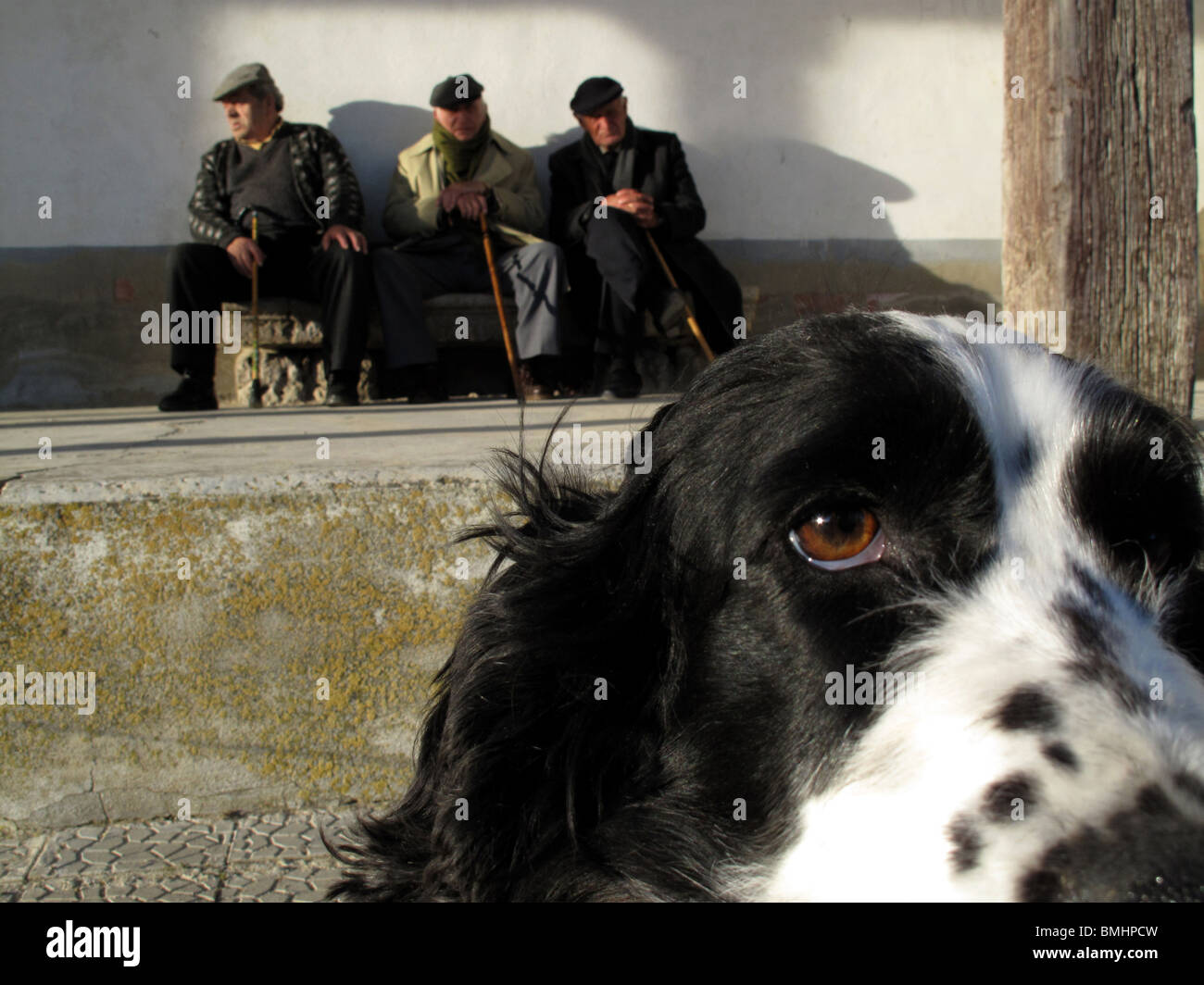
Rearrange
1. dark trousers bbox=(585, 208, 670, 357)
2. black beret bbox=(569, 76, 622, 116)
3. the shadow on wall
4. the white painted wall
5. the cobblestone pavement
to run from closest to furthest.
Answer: the cobblestone pavement, dark trousers bbox=(585, 208, 670, 357), black beret bbox=(569, 76, 622, 116), the white painted wall, the shadow on wall

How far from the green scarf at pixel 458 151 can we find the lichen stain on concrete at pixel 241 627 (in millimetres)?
4720

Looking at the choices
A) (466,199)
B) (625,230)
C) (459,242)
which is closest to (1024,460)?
(625,230)

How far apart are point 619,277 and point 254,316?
7.09 feet

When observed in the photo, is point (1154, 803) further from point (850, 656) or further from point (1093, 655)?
point (850, 656)

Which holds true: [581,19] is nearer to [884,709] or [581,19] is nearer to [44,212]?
[44,212]

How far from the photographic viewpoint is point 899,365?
151 cm

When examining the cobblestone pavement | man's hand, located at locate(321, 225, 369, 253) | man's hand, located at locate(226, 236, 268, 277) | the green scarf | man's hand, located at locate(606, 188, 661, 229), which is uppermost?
the green scarf

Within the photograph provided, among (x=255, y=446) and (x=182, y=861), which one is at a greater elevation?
(x=255, y=446)

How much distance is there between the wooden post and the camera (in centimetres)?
276

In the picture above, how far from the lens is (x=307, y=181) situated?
6.55m

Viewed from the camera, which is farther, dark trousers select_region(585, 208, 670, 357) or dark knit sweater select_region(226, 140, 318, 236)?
dark knit sweater select_region(226, 140, 318, 236)

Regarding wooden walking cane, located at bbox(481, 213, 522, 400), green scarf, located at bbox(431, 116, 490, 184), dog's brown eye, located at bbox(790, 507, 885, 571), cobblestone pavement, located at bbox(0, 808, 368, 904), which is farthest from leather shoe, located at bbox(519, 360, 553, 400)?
dog's brown eye, located at bbox(790, 507, 885, 571)

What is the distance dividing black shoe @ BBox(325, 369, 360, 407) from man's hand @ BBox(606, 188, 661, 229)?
1880 mm

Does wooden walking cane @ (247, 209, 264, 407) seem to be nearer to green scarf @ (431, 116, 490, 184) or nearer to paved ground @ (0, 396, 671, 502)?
paved ground @ (0, 396, 671, 502)
